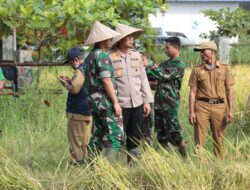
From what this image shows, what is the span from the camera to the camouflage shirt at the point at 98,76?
6.13 m

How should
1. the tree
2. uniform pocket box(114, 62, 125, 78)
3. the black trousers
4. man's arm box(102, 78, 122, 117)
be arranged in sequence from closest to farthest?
1. man's arm box(102, 78, 122, 117)
2. uniform pocket box(114, 62, 125, 78)
3. the black trousers
4. the tree

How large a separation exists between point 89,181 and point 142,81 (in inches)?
63.3

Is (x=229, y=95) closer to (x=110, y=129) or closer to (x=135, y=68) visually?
(x=135, y=68)

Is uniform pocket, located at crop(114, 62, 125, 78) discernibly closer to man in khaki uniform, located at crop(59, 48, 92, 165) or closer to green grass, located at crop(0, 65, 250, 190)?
man in khaki uniform, located at crop(59, 48, 92, 165)

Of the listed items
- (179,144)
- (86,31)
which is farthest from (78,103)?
(86,31)

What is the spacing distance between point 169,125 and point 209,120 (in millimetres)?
565

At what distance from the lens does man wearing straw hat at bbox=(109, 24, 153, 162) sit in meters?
6.41

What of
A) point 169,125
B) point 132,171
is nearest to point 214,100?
point 169,125

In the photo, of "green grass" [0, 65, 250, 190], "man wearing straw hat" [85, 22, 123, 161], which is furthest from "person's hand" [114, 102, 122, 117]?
"green grass" [0, 65, 250, 190]

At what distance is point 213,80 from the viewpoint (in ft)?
23.1

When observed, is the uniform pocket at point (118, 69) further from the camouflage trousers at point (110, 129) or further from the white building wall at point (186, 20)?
the white building wall at point (186, 20)

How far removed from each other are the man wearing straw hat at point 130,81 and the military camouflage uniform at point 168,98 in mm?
679

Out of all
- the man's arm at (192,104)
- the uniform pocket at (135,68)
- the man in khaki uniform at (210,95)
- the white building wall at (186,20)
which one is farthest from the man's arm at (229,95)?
the white building wall at (186,20)

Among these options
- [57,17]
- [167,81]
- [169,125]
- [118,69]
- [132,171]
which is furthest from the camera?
[57,17]
